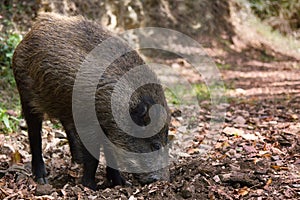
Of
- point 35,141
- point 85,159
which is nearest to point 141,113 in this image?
point 85,159

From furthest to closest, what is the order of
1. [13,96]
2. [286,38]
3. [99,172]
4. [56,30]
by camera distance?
1. [286,38]
2. [13,96]
3. [99,172]
4. [56,30]

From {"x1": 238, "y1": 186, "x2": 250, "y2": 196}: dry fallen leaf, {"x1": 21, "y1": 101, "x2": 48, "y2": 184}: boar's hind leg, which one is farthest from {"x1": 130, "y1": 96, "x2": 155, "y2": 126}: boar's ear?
{"x1": 21, "y1": 101, "x2": 48, "y2": 184}: boar's hind leg

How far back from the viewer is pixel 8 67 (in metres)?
7.99

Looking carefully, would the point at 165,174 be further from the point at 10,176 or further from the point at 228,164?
the point at 10,176

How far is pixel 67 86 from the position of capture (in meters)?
4.89

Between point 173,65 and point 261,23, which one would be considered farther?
point 261,23

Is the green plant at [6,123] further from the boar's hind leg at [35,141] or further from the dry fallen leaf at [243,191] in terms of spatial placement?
the dry fallen leaf at [243,191]

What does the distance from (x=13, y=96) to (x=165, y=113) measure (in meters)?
3.60

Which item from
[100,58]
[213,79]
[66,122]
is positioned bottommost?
[213,79]

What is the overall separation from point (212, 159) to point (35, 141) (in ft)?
6.37

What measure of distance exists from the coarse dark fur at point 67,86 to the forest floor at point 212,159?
1.19ft

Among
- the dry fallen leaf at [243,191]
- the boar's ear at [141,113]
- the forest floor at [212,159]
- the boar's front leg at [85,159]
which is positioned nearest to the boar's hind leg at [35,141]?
the forest floor at [212,159]

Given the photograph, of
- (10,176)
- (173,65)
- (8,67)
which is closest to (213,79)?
(173,65)

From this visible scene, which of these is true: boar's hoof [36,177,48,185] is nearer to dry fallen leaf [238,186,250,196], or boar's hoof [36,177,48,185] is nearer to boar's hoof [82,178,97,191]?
boar's hoof [82,178,97,191]
